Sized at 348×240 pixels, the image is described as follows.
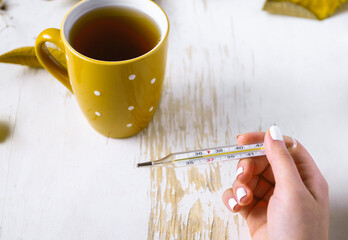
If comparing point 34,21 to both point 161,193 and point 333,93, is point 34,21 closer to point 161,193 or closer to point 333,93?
point 161,193

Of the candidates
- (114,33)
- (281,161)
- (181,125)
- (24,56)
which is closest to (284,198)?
(281,161)

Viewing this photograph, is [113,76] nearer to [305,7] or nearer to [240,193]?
[240,193]

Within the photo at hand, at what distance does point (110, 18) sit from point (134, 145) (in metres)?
0.22

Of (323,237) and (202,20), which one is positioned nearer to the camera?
(323,237)

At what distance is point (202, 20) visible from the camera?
807mm

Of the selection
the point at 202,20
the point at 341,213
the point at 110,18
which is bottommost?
the point at 341,213

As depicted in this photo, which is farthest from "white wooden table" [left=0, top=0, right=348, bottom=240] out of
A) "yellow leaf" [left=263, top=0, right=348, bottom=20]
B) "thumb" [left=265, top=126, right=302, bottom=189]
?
"thumb" [left=265, top=126, right=302, bottom=189]

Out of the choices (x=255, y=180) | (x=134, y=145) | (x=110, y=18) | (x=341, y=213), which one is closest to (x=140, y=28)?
(x=110, y=18)

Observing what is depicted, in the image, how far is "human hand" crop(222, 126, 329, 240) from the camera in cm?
45

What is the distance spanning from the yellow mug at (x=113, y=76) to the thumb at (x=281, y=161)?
0.63 feet

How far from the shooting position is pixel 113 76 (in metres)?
0.48

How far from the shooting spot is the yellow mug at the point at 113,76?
0.48 metres

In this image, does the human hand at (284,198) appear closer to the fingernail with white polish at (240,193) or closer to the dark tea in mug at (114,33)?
the fingernail with white polish at (240,193)

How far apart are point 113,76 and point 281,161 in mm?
253
